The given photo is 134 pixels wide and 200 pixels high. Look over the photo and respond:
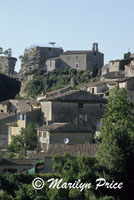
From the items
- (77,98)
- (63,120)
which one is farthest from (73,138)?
(77,98)

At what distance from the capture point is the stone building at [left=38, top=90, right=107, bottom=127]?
65.6 meters

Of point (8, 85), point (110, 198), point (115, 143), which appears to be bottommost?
point (110, 198)

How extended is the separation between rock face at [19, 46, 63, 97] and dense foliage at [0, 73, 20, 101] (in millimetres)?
1732

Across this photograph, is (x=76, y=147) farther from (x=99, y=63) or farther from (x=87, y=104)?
(x=99, y=63)

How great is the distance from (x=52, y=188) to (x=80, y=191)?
1818 mm

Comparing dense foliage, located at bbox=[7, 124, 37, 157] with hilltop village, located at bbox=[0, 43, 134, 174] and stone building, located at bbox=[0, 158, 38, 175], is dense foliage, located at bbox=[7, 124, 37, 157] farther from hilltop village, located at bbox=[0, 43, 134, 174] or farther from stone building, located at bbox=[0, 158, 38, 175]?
stone building, located at bbox=[0, 158, 38, 175]

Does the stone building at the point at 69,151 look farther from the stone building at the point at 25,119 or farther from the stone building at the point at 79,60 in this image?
the stone building at the point at 79,60

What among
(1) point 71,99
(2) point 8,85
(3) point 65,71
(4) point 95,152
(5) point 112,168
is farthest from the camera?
(2) point 8,85

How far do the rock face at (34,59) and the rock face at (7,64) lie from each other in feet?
26.8

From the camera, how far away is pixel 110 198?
129ft

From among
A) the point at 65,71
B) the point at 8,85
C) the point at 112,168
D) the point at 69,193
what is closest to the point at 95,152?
the point at 112,168

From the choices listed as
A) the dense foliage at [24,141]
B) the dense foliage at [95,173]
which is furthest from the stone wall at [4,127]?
the dense foliage at [95,173]

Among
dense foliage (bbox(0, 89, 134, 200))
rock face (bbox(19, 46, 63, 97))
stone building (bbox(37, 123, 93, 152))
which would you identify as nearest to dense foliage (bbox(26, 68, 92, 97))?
rock face (bbox(19, 46, 63, 97))

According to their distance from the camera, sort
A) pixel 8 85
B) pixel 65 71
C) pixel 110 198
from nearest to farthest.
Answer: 1. pixel 110 198
2. pixel 65 71
3. pixel 8 85
